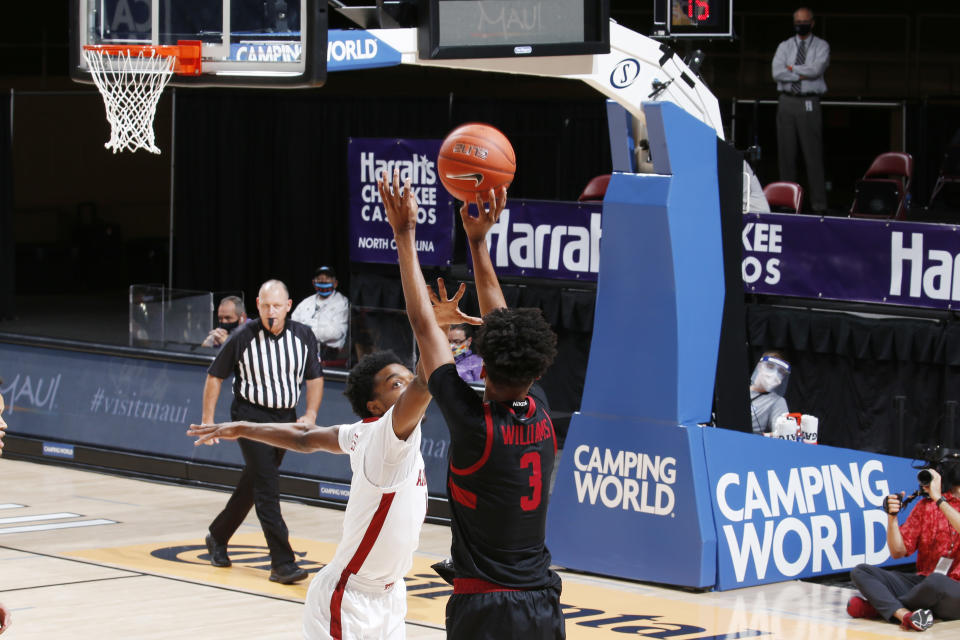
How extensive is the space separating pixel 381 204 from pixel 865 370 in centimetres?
651

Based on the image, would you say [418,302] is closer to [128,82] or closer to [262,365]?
[128,82]

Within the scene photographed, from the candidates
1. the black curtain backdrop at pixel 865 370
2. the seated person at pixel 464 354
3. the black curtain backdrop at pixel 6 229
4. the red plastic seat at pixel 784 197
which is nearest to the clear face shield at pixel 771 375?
the black curtain backdrop at pixel 865 370

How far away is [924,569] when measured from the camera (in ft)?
30.1

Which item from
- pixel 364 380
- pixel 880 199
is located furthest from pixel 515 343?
pixel 880 199

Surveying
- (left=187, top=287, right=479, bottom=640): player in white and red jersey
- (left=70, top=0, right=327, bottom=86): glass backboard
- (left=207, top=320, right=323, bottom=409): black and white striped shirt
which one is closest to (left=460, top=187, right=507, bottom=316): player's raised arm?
(left=187, top=287, right=479, bottom=640): player in white and red jersey

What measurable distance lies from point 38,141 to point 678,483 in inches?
800

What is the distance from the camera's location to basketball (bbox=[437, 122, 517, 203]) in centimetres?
689

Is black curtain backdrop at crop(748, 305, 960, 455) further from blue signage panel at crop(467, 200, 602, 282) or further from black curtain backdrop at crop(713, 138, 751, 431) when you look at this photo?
black curtain backdrop at crop(713, 138, 751, 431)

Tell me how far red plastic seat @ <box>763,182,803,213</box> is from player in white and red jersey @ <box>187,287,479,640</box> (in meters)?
10.3

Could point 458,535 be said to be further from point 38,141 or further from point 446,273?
point 38,141

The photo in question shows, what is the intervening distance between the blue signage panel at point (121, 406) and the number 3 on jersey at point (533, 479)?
7437mm

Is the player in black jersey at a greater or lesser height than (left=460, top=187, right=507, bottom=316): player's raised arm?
lesser

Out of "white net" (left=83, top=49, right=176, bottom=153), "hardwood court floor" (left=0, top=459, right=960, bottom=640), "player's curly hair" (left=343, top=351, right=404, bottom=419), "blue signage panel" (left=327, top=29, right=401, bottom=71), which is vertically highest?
"blue signage panel" (left=327, top=29, right=401, bottom=71)

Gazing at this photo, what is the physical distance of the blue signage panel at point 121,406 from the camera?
1245 cm
